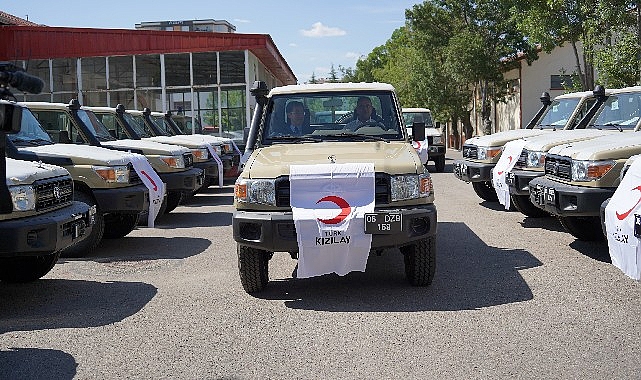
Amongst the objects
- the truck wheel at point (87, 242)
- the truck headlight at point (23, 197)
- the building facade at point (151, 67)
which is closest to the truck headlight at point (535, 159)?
A: the truck wheel at point (87, 242)

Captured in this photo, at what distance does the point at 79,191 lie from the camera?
9.16m

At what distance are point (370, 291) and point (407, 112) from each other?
16.6m

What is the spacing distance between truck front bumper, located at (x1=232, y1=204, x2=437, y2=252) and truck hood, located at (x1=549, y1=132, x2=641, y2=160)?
7.62 ft

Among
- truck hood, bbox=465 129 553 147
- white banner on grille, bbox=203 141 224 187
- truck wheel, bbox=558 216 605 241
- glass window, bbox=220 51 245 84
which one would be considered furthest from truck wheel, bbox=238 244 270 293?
glass window, bbox=220 51 245 84

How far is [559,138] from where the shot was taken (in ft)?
33.2

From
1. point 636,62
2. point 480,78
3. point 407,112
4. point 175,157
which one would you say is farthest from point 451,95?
point 175,157

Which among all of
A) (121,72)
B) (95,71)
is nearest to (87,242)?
(121,72)

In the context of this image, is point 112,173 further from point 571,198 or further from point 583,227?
point 583,227

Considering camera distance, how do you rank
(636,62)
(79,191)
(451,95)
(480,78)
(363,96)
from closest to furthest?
(363,96)
(79,191)
(636,62)
(480,78)
(451,95)

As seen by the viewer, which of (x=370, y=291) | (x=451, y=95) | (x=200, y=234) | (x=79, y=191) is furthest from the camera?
(x=451, y=95)

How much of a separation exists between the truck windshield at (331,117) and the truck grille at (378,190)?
1362 millimetres

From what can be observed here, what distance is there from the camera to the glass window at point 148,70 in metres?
30.3

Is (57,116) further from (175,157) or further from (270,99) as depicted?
(270,99)

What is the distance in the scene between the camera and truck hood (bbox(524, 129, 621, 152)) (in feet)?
32.1
